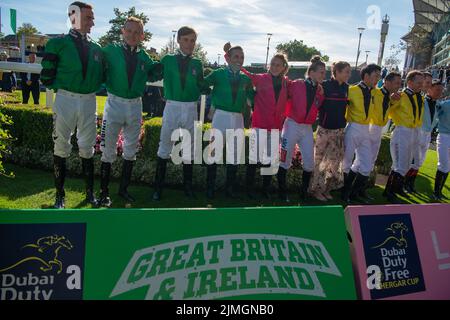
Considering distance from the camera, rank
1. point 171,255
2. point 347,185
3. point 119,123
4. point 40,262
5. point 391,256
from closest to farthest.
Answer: point 40,262
point 171,255
point 391,256
point 119,123
point 347,185

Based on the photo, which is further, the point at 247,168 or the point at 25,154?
the point at 25,154

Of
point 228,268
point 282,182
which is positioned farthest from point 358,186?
point 228,268

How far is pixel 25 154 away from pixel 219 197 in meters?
3.76

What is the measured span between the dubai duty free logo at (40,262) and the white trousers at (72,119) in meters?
2.39

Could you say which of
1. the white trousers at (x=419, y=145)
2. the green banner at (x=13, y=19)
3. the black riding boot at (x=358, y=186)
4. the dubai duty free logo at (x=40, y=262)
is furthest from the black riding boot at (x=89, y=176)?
the green banner at (x=13, y=19)

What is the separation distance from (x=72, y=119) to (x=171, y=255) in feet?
9.22

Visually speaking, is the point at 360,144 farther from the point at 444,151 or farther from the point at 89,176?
the point at 89,176

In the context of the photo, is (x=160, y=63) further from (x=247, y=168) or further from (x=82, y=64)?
(x=247, y=168)

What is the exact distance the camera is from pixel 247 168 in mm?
6004

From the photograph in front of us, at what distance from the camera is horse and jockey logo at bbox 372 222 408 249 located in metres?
3.02

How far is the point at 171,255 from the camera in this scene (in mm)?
2490

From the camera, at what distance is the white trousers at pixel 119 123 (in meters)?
4.80

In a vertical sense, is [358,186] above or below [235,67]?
below
